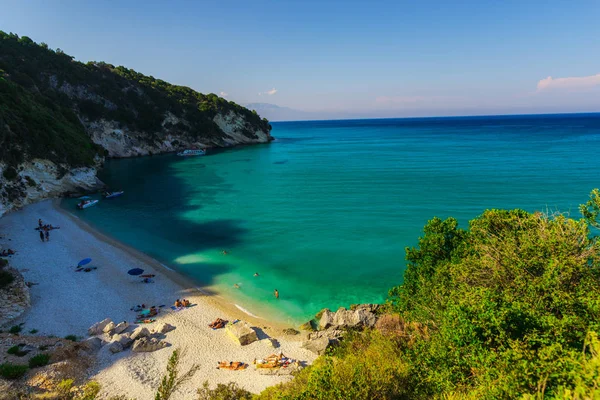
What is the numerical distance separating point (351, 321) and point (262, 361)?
560 centimetres

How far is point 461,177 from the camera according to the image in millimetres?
56188

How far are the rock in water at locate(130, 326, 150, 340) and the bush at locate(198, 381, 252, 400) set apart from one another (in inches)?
242

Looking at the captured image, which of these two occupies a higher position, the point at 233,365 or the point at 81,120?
the point at 81,120

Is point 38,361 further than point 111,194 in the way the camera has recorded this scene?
No

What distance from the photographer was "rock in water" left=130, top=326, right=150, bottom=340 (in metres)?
18.2

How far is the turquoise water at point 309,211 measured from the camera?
2581 centimetres

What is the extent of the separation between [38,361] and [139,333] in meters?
4.59

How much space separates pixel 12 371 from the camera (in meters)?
13.7

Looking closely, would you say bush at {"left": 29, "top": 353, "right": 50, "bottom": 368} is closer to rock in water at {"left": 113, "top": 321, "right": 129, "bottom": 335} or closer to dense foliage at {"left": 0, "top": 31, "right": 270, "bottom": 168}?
rock in water at {"left": 113, "top": 321, "right": 129, "bottom": 335}

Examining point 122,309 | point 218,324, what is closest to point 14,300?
point 122,309

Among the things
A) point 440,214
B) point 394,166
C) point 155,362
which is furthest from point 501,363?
point 394,166

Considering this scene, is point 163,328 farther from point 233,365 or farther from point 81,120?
point 81,120

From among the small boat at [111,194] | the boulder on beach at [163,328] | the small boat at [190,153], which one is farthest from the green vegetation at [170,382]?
the small boat at [190,153]

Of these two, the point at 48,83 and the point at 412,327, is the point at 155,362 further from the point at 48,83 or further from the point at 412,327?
the point at 48,83
